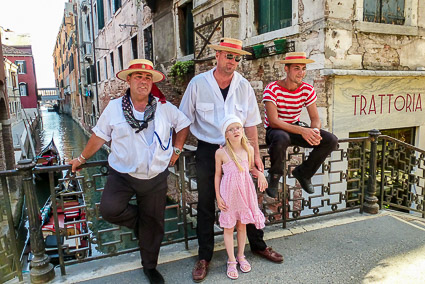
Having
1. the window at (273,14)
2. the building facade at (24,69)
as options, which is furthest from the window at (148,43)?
the building facade at (24,69)

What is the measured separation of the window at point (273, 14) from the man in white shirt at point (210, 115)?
3.41m

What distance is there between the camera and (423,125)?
225 inches

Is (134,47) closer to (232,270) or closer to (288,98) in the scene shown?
(288,98)

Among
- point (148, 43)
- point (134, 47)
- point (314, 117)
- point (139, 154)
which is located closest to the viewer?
point (139, 154)

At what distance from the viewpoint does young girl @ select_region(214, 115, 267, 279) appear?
7.52 feet

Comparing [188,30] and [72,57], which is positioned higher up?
[72,57]

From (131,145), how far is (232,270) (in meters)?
1.20

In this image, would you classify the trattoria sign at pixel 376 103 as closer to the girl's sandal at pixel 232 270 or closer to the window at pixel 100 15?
the girl's sandal at pixel 232 270

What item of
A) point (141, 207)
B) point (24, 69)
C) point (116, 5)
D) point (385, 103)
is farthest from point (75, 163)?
point (24, 69)

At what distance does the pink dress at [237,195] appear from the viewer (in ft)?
7.63

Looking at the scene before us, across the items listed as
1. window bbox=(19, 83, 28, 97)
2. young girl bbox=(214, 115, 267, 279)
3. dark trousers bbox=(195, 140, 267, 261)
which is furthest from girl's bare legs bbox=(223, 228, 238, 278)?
window bbox=(19, 83, 28, 97)

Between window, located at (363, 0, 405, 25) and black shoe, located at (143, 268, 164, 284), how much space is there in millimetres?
4862

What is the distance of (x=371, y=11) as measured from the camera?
516 centimetres

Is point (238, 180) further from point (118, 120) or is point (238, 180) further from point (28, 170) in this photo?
point (28, 170)
